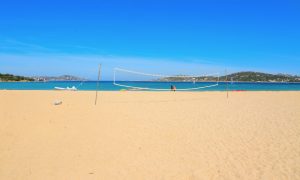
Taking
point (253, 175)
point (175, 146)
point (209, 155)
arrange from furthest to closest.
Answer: point (175, 146) < point (209, 155) < point (253, 175)

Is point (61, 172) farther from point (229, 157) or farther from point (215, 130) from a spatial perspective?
point (215, 130)

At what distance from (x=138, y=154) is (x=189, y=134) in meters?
2.07

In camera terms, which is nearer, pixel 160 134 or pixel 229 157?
pixel 229 157

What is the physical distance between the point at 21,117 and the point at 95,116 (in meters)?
2.20

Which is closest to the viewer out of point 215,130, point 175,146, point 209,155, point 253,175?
point 253,175

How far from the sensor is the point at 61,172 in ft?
14.5

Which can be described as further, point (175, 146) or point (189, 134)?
point (189, 134)

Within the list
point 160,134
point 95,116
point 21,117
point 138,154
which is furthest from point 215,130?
point 21,117

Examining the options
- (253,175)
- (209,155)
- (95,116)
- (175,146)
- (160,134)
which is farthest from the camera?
(95,116)

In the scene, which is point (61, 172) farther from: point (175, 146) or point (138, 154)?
point (175, 146)

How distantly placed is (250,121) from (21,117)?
22.5 feet

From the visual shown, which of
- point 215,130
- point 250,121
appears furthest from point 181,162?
point 250,121

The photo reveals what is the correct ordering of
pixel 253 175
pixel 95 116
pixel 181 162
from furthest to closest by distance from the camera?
1. pixel 95 116
2. pixel 181 162
3. pixel 253 175

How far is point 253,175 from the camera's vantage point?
4348mm
